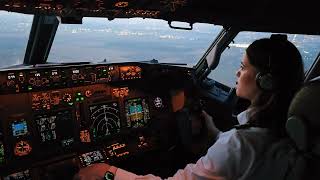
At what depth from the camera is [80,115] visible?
310 cm

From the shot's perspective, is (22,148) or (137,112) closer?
(22,148)

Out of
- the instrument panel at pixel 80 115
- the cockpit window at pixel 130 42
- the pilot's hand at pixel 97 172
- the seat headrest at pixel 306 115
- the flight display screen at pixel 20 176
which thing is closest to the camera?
the seat headrest at pixel 306 115

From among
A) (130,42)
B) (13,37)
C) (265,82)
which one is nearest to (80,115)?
(13,37)

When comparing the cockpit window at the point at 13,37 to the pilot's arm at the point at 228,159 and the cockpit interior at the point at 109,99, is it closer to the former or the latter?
the cockpit interior at the point at 109,99

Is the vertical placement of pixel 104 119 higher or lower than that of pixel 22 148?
higher

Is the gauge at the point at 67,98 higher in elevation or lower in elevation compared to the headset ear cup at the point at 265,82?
lower

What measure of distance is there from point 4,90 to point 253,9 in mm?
2012

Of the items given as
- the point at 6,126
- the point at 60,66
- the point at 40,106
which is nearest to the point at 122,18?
the point at 60,66

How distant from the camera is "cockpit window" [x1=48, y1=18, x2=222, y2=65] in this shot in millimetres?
3477

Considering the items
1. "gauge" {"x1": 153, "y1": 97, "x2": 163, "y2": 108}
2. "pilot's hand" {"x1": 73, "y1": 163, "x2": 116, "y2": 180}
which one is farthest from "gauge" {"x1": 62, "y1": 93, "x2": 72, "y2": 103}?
"pilot's hand" {"x1": 73, "y1": 163, "x2": 116, "y2": 180}

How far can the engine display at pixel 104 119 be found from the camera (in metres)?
3.15

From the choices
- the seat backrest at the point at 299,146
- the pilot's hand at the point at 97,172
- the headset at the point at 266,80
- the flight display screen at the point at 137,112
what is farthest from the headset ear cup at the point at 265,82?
the flight display screen at the point at 137,112

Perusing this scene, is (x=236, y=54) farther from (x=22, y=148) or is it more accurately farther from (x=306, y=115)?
(x=306, y=115)

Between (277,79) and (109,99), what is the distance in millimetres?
2045
